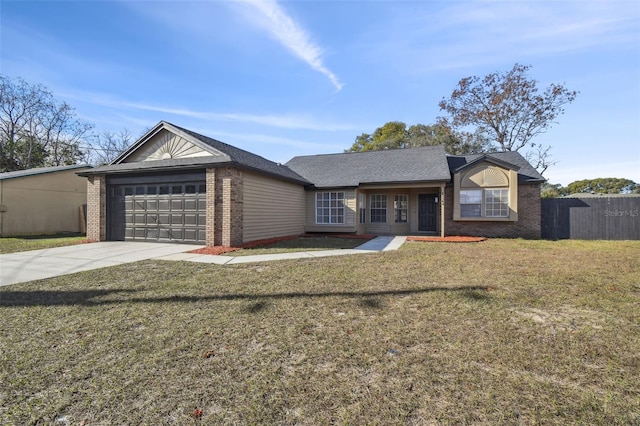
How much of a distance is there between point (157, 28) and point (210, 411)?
11700 mm

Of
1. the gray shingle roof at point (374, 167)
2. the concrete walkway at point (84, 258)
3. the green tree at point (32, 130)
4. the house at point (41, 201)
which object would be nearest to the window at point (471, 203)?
the gray shingle roof at point (374, 167)

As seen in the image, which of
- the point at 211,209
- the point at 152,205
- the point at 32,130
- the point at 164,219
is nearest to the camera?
the point at 211,209

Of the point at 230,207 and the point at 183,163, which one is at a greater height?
the point at 183,163

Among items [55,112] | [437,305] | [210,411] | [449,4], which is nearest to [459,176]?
[449,4]

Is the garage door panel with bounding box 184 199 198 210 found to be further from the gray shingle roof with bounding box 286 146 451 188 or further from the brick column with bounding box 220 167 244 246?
the gray shingle roof with bounding box 286 146 451 188

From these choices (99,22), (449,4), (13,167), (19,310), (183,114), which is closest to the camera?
(19,310)

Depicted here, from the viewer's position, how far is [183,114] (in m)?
21.5

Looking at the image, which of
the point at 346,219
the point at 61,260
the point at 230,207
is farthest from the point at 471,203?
the point at 61,260

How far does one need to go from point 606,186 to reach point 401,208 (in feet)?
192

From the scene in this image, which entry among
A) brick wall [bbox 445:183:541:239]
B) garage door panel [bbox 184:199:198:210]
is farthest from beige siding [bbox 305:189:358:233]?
garage door panel [bbox 184:199:198:210]

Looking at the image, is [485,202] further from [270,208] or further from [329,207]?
[270,208]

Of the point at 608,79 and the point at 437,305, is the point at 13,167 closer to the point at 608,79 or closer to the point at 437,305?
the point at 437,305

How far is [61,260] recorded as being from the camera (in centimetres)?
760

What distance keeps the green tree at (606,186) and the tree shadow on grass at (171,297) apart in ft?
202
